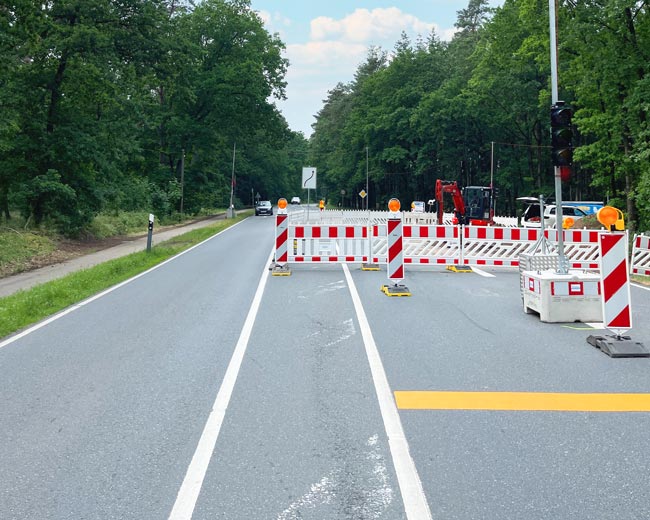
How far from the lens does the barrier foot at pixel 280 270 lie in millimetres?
16494

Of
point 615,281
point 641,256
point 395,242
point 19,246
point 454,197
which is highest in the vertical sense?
point 454,197

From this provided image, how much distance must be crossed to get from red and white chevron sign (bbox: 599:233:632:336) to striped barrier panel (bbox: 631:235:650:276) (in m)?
10.1

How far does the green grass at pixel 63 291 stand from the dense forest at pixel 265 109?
19.7 ft

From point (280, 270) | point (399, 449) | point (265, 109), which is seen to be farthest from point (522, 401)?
point (265, 109)

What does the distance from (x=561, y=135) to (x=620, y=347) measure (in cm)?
470

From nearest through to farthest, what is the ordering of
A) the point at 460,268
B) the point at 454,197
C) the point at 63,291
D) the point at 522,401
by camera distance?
the point at 522,401 → the point at 63,291 → the point at 460,268 → the point at 454,197

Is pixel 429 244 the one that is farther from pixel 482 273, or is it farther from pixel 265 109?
pixel 265 109

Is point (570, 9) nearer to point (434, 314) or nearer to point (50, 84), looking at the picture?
point (50, 84)

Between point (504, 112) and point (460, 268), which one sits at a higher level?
point (504, 112)

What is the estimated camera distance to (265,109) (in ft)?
181

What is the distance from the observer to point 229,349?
8.20 m

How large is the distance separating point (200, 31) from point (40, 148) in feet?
104

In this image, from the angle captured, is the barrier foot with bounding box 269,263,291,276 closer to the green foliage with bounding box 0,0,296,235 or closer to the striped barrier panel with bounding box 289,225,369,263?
the striped barrier panel with bounding box 289,225,369,263

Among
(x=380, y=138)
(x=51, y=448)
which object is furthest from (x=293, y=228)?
(x=380, y=138)
